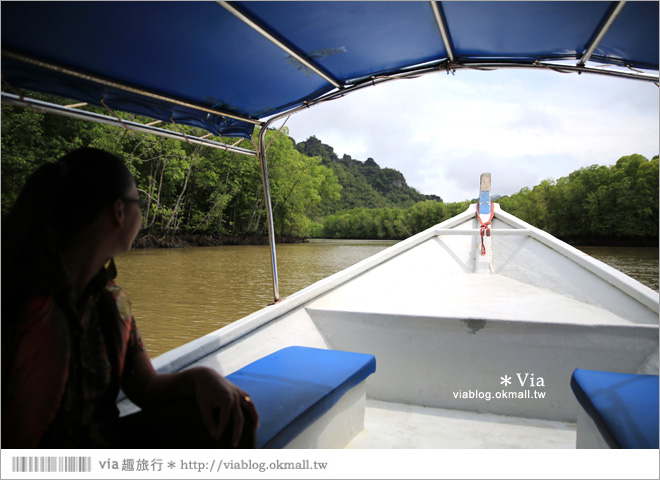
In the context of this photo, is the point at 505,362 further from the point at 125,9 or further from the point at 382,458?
the point at 125,9

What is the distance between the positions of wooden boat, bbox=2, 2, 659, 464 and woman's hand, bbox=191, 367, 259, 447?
6.8 inches

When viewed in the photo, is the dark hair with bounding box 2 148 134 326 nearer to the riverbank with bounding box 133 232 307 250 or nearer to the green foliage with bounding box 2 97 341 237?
the green foliage with bounding box 2 97 341 237

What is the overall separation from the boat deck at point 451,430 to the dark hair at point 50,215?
4.54ft

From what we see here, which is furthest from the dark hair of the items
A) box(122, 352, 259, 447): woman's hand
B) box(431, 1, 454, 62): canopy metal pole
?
box(431, 1, 454, 62): canopy metal pole

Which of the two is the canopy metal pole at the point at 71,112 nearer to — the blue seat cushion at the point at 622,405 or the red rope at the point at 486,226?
the blue seat cushion at the point at 622,405

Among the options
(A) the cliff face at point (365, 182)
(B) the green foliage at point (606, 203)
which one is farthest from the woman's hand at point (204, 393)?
(A) the cliff face at point (365, 182)

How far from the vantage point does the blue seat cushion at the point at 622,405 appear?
99 cm

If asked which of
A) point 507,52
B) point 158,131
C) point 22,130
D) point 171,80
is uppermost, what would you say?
point 22,130

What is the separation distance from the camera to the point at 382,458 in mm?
1052

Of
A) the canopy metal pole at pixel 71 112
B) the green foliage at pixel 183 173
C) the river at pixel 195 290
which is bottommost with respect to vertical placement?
the river at pixel 195 290

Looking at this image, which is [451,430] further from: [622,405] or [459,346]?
[622,405]

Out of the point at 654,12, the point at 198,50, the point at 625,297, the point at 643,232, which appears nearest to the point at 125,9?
the point at 198,50

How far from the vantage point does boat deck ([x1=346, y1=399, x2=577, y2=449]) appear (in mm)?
1764

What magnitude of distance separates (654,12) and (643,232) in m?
31.9
